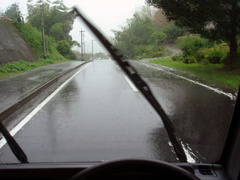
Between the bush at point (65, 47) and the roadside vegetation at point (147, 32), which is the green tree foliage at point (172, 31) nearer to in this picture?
the roadside vegetation at point (147, 32)

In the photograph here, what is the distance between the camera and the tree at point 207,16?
7.02ft

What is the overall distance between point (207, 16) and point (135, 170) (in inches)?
59.7

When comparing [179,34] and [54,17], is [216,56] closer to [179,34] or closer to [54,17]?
[179,34]

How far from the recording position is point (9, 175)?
1967 mm

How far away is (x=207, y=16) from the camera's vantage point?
7.20 ft

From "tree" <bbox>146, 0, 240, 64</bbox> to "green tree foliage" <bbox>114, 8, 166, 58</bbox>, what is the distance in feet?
0.57

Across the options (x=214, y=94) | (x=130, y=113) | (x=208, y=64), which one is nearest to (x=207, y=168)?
(x=208, y=64)

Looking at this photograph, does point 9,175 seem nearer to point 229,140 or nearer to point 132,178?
point 132,178

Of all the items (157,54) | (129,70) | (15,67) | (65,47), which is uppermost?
(65,47)

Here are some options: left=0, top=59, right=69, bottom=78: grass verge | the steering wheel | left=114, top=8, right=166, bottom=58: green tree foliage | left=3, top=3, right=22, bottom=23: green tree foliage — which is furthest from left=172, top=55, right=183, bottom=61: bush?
left=0, top=59, right=69, bottom=78: grass verge

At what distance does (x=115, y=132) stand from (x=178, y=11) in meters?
2.94

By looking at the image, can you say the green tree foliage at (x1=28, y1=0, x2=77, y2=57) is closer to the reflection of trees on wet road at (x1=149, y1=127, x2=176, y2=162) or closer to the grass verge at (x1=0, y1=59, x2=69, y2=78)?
the reflection of trees on wet road at (x1=149, y1=127, x2=176, y2=162)

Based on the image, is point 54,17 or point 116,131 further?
point 116,131

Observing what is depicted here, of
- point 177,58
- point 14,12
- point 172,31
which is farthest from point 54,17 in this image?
point 177,58
